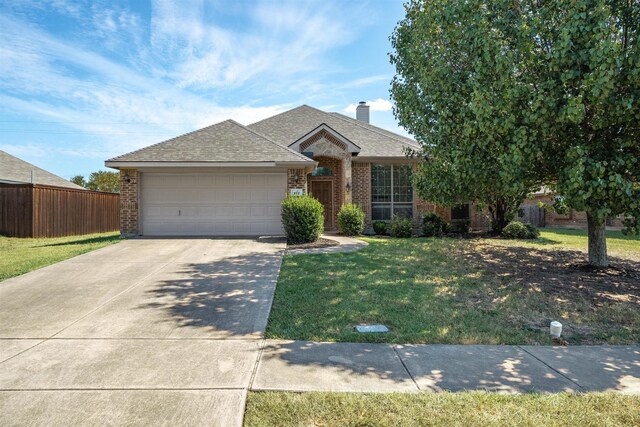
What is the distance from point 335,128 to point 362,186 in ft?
14.0

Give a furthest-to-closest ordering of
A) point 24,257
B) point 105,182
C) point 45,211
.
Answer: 1. point 105,182
2. point 45,211
3. point 24,257

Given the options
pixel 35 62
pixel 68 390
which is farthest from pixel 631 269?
pixel 35 62

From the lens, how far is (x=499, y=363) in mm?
3699

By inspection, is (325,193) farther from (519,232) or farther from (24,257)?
(24,257)

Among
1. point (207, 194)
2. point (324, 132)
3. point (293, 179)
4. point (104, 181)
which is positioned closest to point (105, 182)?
point (104, 181)

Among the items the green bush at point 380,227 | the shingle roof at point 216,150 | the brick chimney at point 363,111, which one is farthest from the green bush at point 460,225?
the brick chimney at point 363,111

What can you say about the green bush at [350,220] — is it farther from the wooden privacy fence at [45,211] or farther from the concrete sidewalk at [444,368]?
the wooden privacy fence at [45,211]

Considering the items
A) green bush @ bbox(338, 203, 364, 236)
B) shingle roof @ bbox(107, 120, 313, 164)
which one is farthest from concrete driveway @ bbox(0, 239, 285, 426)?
green bush @ bbox(338, 203, 364, 236)

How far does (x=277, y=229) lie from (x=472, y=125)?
8163 mm

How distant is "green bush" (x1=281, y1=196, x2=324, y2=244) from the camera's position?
37.4 ft

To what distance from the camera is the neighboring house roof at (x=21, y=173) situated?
19.6 m

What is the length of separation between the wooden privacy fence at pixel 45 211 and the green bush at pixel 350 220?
12.0 m

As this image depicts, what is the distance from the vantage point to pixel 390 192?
16062 mm

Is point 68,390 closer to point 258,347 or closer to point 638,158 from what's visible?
point 258,347
